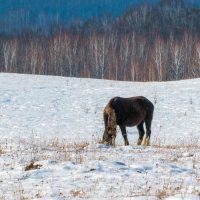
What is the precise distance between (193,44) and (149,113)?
60945 millimetres

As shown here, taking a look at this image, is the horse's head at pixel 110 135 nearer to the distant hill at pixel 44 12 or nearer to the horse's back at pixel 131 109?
the horse's back at pixel 131 109

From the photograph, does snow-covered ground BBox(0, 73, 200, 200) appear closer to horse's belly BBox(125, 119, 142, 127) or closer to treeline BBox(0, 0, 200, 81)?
horse's belly BBox(125, 119, 142, 127)

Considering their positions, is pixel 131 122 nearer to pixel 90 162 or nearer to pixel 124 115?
pixel 124 115

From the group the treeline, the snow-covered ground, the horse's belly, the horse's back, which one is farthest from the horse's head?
the treeline

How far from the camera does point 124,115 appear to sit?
1287 centimetres

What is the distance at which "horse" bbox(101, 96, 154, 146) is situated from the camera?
12180 mm

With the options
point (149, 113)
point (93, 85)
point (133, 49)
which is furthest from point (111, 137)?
point (133, 49)

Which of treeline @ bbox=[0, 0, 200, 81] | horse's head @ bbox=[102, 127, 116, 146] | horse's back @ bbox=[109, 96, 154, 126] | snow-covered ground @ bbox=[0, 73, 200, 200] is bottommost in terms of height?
snow-covered ground @ bbox=[0, 73, 200, 200]

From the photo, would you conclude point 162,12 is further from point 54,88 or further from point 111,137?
point 111,137

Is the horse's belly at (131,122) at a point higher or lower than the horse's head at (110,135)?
higher

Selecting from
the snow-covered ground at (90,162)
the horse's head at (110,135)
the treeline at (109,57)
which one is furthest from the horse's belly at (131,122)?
the treeline at (109,57)

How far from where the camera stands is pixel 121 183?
24.2 feet

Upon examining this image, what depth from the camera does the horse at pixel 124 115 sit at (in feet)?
40.0

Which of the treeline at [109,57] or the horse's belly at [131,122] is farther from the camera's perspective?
the treeline at [109,57]
